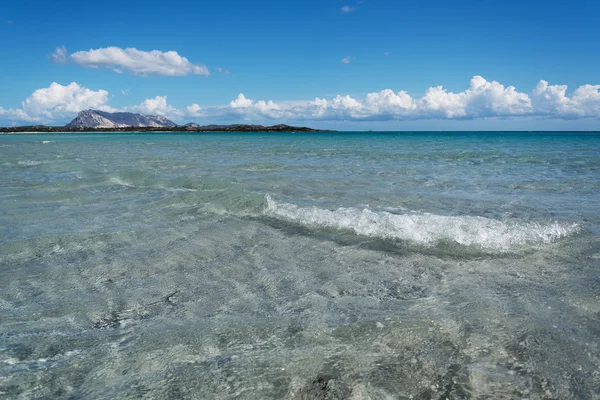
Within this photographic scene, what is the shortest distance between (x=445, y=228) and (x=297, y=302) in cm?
405

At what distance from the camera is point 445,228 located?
299 inches

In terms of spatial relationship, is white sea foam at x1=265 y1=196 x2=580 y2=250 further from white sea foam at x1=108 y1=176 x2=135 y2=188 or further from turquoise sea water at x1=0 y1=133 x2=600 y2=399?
white sea foam at x1=108 y1=176 x2=135 y2=188

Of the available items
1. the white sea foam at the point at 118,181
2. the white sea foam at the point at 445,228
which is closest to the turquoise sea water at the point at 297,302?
the white sea foam at the point at 445,228

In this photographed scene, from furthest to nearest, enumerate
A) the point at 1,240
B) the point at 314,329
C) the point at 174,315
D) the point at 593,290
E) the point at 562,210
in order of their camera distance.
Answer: the point at 562,210
the point at 1,240
the point at 593,290
the point at 174,315
the point at 314,329

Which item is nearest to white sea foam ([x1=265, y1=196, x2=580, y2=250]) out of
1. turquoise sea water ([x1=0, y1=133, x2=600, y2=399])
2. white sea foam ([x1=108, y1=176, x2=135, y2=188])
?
turquoise sea water ([x1=0, y1=133, x2=600, y2=399])

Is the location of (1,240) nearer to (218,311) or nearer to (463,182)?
(218,311)

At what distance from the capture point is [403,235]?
7.48 m

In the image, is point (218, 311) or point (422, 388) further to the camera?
point (218, 311)

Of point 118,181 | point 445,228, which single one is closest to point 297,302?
point 445,228

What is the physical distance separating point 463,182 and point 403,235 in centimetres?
930

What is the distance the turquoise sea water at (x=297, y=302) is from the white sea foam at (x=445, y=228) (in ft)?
0.14

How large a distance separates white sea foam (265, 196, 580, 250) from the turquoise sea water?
0.04 metres

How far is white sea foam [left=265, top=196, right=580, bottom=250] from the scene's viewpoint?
7.15 meters

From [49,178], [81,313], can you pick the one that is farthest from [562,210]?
[49,178]
